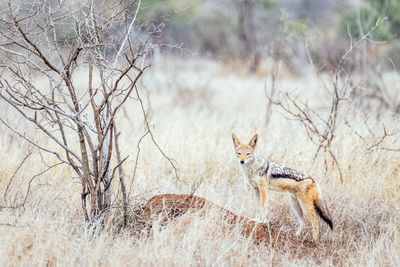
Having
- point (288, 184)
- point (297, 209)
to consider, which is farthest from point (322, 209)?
point (288, 184)

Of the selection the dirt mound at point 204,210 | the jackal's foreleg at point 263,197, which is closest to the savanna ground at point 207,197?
the dirt mound at point 204,210

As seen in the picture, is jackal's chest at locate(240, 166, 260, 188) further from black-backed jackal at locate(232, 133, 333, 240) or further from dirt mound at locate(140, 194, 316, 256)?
dirt mound at locate(140, 194, 316, 256)

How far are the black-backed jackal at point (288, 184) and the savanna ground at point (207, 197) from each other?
0.26m

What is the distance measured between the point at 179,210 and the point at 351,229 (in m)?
1.91

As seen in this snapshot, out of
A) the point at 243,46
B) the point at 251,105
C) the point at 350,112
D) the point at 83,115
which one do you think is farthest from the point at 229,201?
the point at 243,46

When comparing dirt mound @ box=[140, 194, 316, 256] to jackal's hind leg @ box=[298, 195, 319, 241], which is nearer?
dirt mound @ box=[140, 194, 316, 256]

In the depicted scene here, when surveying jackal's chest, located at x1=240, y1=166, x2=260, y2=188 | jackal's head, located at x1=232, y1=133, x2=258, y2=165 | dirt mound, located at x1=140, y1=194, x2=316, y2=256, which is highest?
jackal's head, located at x1=232, y1=133, x2=258, y2=165

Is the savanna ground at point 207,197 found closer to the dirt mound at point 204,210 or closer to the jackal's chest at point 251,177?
the dirt mound at point 204,210

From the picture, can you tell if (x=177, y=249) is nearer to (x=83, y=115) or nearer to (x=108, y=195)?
(x=108, y=195)

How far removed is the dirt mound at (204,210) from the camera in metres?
4.92

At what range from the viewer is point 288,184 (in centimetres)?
528

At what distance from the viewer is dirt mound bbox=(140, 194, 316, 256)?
492 cm

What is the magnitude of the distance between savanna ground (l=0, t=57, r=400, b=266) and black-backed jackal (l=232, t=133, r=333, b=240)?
0.26m

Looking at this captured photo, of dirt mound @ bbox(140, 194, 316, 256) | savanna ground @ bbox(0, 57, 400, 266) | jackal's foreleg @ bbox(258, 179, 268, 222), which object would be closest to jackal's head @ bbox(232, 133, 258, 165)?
jackal's foreleg @ bbox(258, 179, 268, 222)
